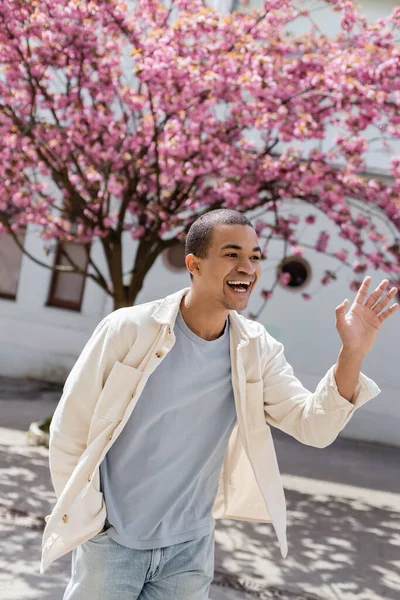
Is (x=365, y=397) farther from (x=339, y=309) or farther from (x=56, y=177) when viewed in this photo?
(x=56, y=177)

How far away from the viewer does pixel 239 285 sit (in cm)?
265

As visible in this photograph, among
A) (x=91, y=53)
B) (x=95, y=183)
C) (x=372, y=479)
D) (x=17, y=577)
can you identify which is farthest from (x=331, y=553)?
(x=91, y=53)

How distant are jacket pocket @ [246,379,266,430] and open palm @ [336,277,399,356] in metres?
0.36

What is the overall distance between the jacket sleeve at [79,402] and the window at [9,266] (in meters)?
10.9

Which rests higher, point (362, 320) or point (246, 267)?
point (246, 267)

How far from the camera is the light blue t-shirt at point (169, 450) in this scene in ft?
8.63

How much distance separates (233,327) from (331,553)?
13.5ft

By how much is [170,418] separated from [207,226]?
2.22 ft

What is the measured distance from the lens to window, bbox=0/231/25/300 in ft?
43.8

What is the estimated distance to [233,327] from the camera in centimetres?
282

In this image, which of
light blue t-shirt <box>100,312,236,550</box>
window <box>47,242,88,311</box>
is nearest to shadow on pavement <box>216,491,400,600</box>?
light blue t-shirt <box>100,312,236,550</box>

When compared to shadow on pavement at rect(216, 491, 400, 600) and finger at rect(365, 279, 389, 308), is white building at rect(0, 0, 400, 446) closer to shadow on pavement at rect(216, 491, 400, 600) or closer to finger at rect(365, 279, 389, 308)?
shadow on pavement at rect(216, 491, 400, 600)

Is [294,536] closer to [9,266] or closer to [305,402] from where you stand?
[305,402]

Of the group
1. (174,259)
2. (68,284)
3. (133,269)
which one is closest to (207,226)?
(133,269)
